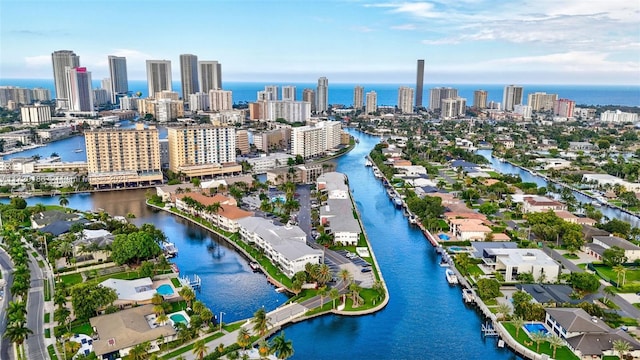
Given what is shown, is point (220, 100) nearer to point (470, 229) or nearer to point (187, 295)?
point (470, 229)

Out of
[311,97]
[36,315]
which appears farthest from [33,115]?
[36,315]

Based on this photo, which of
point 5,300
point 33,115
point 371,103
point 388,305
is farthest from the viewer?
point 371,103

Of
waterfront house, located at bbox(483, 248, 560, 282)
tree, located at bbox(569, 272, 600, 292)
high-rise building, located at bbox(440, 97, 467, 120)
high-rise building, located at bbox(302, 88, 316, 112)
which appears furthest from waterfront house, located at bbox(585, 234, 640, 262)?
high-rise building, located at bbox(302, 88, 316, 112)

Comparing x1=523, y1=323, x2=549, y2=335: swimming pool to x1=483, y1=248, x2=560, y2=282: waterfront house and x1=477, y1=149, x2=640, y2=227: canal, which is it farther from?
x1=477, y1=149, x2=640, y2=227: canal

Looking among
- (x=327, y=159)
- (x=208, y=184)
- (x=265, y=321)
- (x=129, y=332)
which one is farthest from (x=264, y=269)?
→ (x=327, y=159)

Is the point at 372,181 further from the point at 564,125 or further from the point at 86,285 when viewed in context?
the point at 564,125

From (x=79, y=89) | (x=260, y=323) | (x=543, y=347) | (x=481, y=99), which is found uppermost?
(x=79, y=89)
